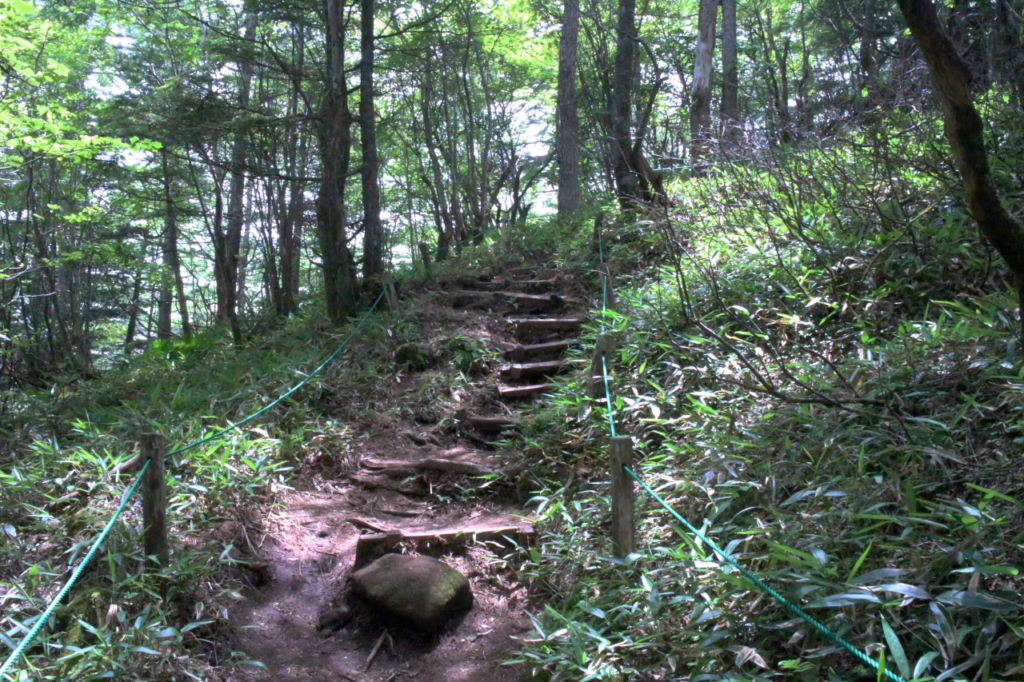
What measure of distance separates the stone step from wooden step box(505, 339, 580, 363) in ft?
3.38

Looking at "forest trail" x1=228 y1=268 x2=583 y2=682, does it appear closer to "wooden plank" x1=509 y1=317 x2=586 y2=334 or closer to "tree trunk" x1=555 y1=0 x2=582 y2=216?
"wooden plank" x1=509 y1=317 x2=586 y2=334

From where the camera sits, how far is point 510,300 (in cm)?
829

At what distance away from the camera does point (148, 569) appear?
11.0ft

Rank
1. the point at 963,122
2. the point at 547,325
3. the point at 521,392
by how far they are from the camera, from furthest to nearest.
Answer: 1. the point at 547,325
2. the point at 521,392
3. the point at 963,122

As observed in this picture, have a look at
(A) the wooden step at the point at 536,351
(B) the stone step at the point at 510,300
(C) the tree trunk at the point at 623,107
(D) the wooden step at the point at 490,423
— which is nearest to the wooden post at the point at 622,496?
(D) the wooden step at the point at 490,423

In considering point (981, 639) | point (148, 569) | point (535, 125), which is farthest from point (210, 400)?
point (535, 125)

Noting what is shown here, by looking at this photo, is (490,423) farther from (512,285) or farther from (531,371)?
(512,285)

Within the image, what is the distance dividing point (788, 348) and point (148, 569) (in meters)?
3.93

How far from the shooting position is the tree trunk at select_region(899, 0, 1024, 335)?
7.47 ft

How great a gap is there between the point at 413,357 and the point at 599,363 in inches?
105

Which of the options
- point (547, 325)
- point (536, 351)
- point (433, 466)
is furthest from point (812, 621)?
point (547, 325)

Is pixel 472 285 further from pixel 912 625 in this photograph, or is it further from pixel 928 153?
pixel 912 625

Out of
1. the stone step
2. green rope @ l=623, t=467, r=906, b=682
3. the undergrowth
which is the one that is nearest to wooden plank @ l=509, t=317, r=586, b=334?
the stone step

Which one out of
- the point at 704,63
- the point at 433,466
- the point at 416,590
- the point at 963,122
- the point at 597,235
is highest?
the point at 704,63
